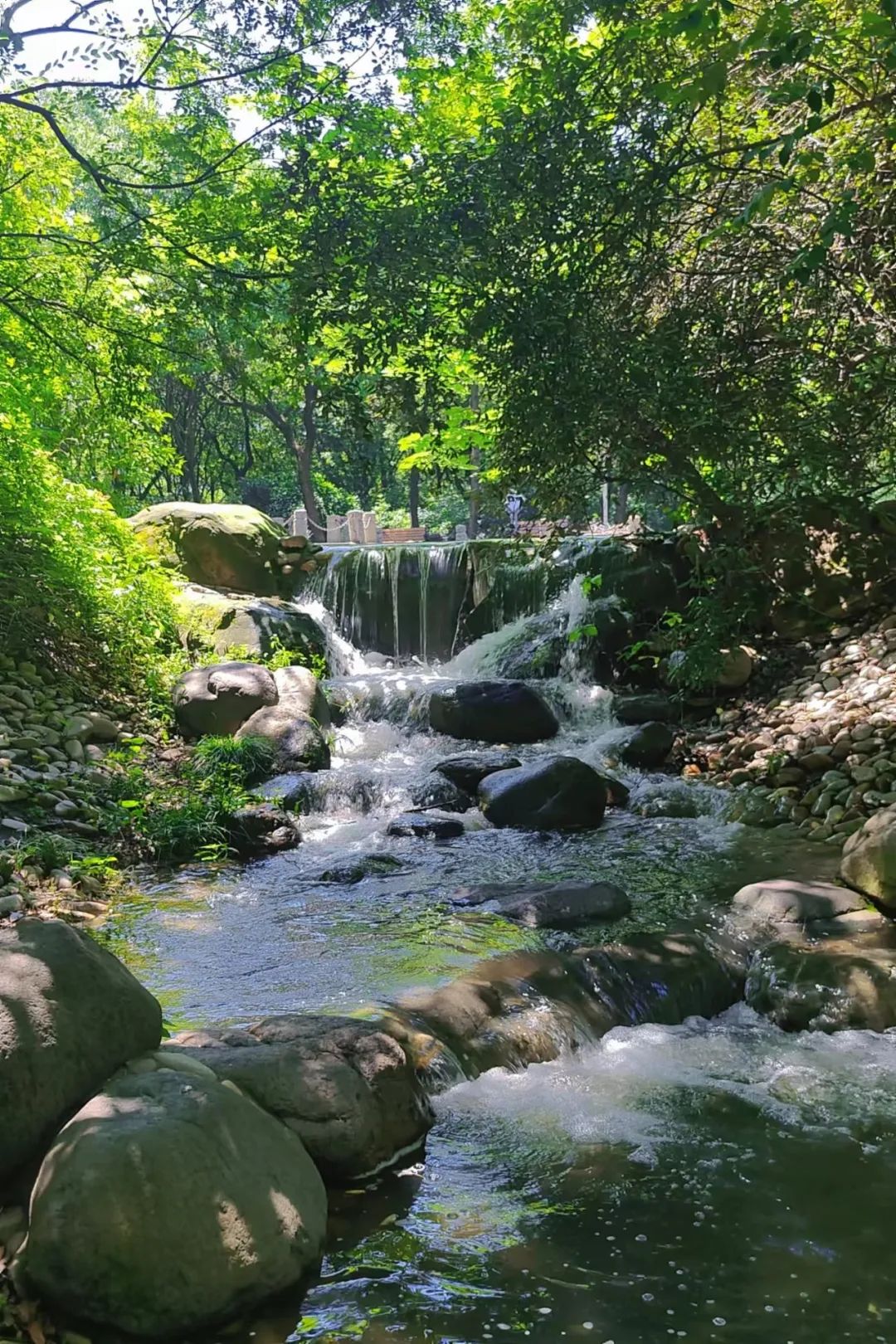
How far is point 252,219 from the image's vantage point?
6.57 metres

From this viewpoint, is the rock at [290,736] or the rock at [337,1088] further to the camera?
the rock at [290,736]

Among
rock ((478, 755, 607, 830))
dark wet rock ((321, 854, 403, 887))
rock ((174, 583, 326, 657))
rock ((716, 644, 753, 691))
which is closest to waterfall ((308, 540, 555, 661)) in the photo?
rock ((174, 583, 326, 657))

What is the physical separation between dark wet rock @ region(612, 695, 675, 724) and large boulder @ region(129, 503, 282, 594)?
5590 millimetres

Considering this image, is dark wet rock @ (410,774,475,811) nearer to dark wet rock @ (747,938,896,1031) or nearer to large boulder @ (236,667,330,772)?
large boulder @ (236,667,330,772)

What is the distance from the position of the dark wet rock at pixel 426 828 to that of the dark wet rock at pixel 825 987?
316cm

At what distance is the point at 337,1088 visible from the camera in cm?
335

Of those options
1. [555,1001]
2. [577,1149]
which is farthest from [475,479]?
[577,1149]

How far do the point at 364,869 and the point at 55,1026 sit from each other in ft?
Result: 12.9

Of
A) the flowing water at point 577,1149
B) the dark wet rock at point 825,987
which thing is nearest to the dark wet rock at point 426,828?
Answer: the flowing water at point 577,1149

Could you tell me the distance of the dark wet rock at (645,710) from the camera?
33.6ft

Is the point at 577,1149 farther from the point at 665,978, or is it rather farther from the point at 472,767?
the point at 472,767

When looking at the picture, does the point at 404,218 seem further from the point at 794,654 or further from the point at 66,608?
the point at 794,654

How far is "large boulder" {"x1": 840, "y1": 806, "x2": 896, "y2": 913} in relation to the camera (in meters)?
5.54

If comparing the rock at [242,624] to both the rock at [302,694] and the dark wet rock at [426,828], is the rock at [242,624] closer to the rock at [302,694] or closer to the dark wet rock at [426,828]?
the rock at [302,694]
